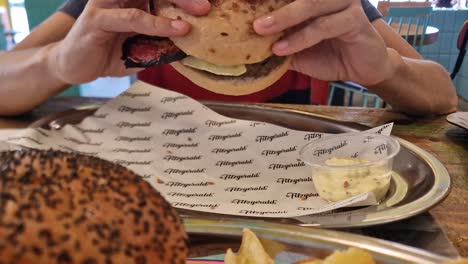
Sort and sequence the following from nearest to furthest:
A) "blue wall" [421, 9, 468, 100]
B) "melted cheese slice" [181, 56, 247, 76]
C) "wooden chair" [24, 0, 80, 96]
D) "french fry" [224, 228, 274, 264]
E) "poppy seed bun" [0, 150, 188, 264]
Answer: "poppy seed bun" [0, 150, 188, 264] → "french fry" [224, 228, 274, 264] → "melted cheese slice" [181, 56, 247, 76] → "wooden chair" [24, 0, 80, 96] → "blue wall" [421, 9, 468, 100]

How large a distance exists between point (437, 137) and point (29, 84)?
1354 mm

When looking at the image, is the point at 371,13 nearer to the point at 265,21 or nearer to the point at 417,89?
the point at 417,89

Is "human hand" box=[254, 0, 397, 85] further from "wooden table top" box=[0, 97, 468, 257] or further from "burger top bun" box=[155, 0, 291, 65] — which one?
"wooden table top" box=[0, 97, 468, 257]

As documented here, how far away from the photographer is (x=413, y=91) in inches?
66.7

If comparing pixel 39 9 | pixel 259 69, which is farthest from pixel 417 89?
pixel 39 9

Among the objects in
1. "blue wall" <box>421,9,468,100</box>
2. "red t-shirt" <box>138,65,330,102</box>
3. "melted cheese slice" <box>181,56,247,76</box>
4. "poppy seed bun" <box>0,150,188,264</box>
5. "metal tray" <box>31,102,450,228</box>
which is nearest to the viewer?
"poppy seed bun" <box>0,150,188,264</box>

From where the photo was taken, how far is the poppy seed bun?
1.36ft

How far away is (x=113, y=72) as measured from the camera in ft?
5.75

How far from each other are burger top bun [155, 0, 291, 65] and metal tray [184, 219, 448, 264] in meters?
0.45

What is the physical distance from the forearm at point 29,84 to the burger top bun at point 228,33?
82 cm

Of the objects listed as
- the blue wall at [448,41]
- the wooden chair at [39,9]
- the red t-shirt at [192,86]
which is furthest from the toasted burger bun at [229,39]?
the blue wall at [448,41]

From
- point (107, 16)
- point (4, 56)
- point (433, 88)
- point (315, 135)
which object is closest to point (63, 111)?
point (4, 56)

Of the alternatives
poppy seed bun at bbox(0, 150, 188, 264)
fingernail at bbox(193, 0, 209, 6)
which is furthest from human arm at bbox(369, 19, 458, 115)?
poppy seed bun at bbox(0, 150, 188, 264)

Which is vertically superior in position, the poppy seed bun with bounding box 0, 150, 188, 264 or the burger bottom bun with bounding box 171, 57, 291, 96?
the poppy seed bun with bounding box 0, 150, 188, 264
